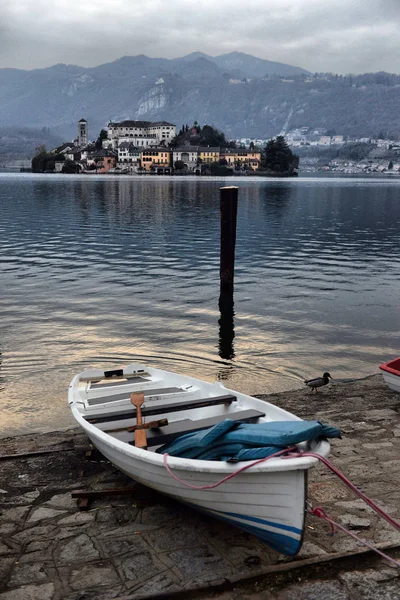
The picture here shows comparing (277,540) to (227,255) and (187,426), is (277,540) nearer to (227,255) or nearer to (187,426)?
(187,426)

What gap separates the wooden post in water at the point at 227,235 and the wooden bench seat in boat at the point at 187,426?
13378 mm

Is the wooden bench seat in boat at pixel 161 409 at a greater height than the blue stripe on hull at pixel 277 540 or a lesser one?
greater

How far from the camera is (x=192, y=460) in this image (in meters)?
6.45

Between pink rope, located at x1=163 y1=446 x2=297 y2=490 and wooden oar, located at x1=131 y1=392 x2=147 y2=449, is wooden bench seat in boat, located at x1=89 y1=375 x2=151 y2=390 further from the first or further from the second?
pink rope, located at x1=163 y1=446 x2=297 y2=490

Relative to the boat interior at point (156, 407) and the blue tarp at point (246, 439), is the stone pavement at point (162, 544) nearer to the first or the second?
the boat interior at point (156, 407)

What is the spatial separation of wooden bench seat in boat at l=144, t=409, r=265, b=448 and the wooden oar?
17cm

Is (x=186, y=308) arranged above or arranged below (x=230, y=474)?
below

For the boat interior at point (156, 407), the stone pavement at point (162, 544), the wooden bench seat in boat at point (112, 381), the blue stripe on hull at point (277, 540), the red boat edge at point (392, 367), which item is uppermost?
the boat interior at point (156, 407)

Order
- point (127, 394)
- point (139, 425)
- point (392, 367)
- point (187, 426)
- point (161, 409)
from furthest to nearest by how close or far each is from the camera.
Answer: point (392, 367) < point (127, 394) < point (161, 409) < point (187, 426) < point (139, 425)

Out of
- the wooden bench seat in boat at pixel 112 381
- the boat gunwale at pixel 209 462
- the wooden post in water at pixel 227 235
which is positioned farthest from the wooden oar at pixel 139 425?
the wooden post in water at pixel 227 235

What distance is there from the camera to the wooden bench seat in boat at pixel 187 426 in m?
7.87

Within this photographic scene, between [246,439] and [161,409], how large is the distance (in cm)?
235

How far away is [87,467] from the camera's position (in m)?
8.80

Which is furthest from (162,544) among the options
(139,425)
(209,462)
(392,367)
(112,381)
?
(392,367)
